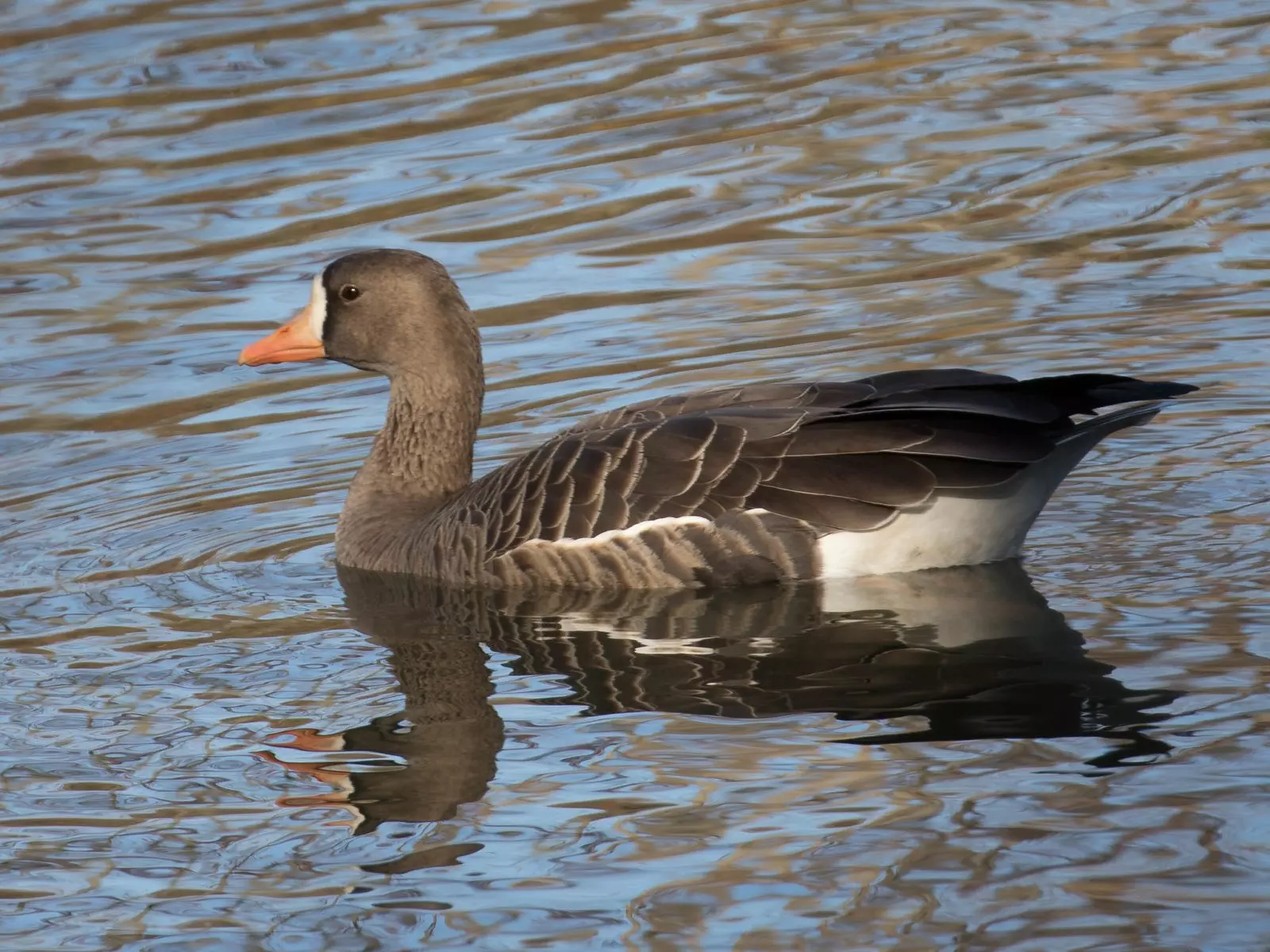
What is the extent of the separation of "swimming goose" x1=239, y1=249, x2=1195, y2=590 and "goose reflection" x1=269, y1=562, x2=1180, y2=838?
0.12 m

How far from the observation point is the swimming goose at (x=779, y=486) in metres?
7.96

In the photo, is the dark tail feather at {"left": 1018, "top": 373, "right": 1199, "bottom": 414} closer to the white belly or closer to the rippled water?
the white belly

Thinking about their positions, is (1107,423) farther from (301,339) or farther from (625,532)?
(301,339)

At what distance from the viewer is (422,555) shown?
8.98 meters

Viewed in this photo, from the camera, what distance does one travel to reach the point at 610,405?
1079 cm

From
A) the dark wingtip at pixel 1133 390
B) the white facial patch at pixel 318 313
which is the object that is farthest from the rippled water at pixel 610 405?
the white facial patch at pixel 318 313

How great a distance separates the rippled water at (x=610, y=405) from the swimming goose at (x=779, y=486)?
0.20 metres

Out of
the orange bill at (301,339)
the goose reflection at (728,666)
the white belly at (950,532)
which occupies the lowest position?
the goose reflection at (728,666)

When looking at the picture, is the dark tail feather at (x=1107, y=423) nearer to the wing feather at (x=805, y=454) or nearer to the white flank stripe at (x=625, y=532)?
the wing feather at (x=805, y=454)

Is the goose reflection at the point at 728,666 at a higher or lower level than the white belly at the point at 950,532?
lower

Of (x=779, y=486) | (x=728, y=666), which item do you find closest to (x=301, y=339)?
(x=779, y=486)

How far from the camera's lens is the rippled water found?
5.80 m

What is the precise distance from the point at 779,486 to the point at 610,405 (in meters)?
2.71

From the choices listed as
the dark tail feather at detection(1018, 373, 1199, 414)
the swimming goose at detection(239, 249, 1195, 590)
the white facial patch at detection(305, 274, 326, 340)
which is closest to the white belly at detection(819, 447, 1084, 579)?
the swimming goose at detection(239, 249, 1195, 590)
